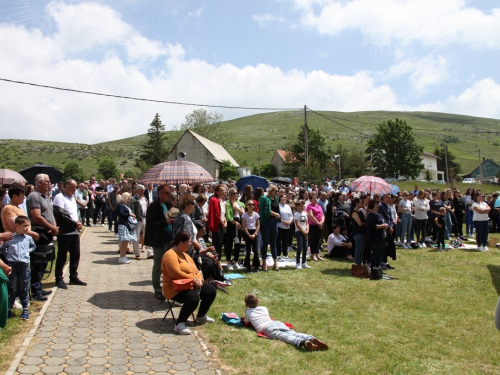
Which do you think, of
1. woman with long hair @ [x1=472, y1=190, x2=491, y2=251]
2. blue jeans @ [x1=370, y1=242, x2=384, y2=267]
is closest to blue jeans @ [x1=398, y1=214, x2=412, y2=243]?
woman with long hair @ [x1=472, y1=190, x2=491, y2=251]

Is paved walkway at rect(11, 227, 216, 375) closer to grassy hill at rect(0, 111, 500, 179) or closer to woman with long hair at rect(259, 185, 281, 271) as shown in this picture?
woman with long hair at rect(259, 185, 281, 271)

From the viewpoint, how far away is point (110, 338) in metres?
5.76

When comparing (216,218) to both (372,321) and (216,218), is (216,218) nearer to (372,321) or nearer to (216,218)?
(216,218)

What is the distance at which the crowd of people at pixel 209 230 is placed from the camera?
6.45 m

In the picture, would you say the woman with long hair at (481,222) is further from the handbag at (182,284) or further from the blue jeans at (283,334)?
the handbag at (182,284)

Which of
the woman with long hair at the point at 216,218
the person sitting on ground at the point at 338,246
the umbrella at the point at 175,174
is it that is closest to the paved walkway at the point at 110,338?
the woman with long hair at the point at 216,218

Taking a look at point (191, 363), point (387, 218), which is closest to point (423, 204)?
point (387, 218)

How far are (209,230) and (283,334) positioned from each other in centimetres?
441

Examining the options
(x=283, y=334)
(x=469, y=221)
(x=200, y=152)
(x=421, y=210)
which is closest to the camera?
(x=283, y=334)

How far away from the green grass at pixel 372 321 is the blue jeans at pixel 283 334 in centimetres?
10

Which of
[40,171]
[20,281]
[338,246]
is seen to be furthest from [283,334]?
[40,171]

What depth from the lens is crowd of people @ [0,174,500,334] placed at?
6.45m

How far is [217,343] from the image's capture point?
5754 millimetres

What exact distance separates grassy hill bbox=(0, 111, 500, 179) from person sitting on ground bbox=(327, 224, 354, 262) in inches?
1220
